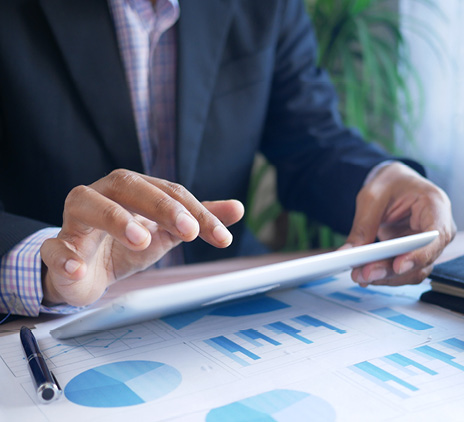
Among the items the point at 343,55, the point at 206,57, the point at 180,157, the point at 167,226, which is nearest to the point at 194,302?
the point at 167,226

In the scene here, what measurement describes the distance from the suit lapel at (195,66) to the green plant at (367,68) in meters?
0.66

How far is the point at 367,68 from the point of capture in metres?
1.53

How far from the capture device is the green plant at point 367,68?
1.53 metres

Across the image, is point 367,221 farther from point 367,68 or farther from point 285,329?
point 367,68

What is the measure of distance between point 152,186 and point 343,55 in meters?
1.24

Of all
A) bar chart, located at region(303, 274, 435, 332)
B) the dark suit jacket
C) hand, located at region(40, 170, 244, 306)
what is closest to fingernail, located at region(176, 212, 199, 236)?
hand, located at region(40, 170, 244, 306)

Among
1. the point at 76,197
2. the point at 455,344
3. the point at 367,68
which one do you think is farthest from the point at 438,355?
the point at 367,68

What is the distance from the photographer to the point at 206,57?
3.28ft

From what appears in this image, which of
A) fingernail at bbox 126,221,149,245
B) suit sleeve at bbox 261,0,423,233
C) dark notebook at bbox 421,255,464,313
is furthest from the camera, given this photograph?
suit sleeve at bbox 261,0,423,233

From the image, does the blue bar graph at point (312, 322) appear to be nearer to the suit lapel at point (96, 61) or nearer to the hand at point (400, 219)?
the hand at point (400, 219)

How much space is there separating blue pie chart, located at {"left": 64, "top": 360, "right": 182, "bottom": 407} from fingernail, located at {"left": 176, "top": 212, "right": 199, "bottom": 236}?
12 centimetres

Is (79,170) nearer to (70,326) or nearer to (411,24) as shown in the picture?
(70,326)

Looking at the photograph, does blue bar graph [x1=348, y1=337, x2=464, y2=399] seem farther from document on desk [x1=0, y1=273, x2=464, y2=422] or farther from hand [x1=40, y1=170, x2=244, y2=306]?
hand [x1=40, y1=170, x2=244, y2=306]

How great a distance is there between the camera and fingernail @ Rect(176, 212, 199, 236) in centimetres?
49
